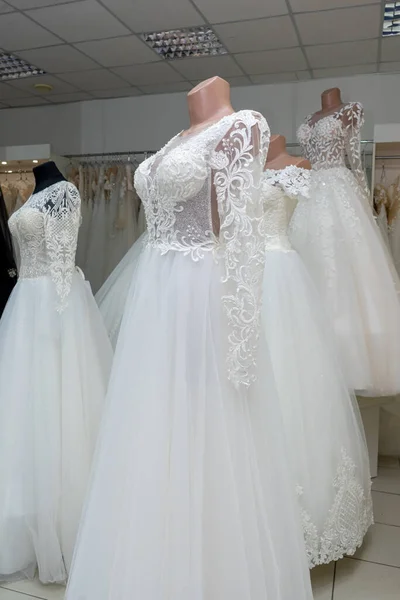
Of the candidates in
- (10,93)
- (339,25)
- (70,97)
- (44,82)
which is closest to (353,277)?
(339,25)

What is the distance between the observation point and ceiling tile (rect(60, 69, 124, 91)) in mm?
3625

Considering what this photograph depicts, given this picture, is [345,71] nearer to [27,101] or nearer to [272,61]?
[272,61]

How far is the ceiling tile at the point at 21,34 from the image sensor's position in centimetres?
281

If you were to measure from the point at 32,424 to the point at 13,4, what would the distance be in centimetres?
210

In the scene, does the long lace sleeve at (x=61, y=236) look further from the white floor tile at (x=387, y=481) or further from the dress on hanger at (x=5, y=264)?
the white floor tile at (x=387, y=481)

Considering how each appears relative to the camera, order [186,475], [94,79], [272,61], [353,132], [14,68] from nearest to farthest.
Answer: [186,475] < [353,132] < [272,61] < [14,68] < [94,79]

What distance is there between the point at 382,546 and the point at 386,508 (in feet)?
1.22

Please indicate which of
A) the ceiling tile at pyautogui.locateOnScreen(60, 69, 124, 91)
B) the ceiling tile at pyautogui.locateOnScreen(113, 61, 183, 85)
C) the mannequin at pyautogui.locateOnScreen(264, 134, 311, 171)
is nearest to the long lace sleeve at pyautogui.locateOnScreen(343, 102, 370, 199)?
the mannequin at pyautogui.locateOnScreen(264, 134, 311, 171)

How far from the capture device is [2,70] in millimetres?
3627

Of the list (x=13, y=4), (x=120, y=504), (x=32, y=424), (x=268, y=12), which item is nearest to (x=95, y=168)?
(x=13, y=4)

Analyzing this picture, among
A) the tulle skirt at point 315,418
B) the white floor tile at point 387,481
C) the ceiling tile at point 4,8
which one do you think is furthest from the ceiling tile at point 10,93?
the white floor tile at point 387,481

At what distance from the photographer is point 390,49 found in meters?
A: 3.15

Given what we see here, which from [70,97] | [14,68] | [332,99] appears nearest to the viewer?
[332,99]

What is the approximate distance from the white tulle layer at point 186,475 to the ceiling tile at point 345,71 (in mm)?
2698
